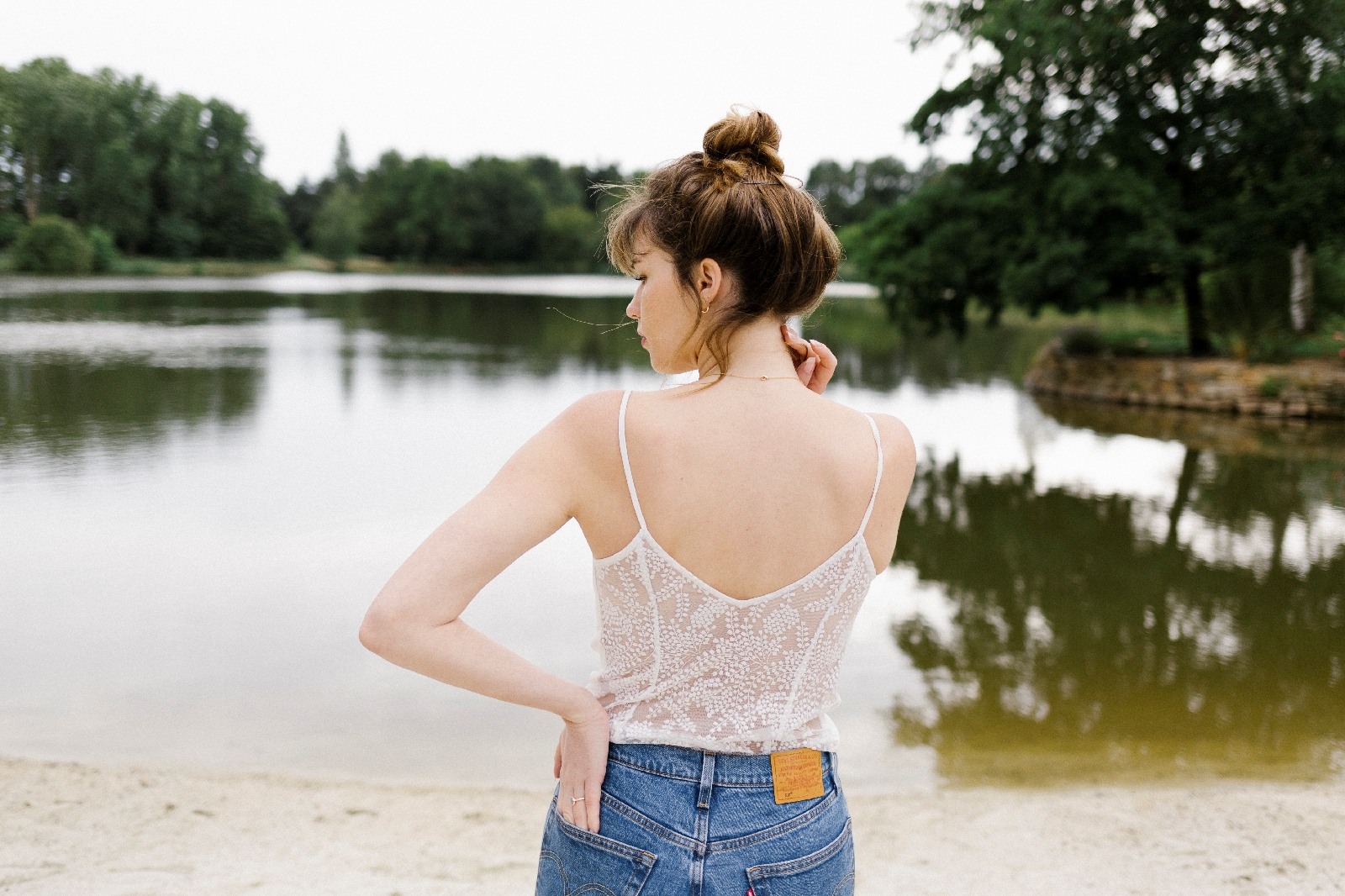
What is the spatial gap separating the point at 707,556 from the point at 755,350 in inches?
→ 9.5

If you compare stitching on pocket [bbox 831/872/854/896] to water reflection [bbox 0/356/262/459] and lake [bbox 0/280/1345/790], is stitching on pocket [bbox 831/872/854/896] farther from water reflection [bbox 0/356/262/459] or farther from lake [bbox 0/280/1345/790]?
water reflection [bbox 0/356/262/459]

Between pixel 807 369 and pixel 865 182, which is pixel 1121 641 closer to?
pixel 807 369

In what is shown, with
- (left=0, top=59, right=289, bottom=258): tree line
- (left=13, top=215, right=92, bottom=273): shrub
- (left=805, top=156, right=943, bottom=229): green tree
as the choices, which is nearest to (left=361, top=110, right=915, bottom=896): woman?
(left=13, top=215, right=92, bottom=273): shrub

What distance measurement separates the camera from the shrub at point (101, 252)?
44.5m

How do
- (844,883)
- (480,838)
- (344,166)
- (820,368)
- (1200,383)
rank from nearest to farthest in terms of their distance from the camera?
1. (844,883)
2. (820,368)
3. (480,838)
4. (1200,383)
5. (344,166)

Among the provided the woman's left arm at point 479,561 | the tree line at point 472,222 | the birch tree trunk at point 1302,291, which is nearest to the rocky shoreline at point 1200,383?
the birch tree trunk at point 1302,291

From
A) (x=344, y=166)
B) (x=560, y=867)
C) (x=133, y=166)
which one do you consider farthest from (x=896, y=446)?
(x=344, y=166)

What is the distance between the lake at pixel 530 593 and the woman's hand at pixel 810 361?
1.11 ft

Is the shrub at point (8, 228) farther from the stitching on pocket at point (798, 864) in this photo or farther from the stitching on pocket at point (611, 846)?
the stitching on pocket at point (798, 864)

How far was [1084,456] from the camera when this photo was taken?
Answer: 1075 cm

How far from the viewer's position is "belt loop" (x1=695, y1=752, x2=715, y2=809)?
1104mm

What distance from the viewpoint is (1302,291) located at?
15586 mm

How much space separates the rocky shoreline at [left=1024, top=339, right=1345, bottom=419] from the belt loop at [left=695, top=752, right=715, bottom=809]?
14814 mm

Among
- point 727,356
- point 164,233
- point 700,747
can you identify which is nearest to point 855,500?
point 727,356
